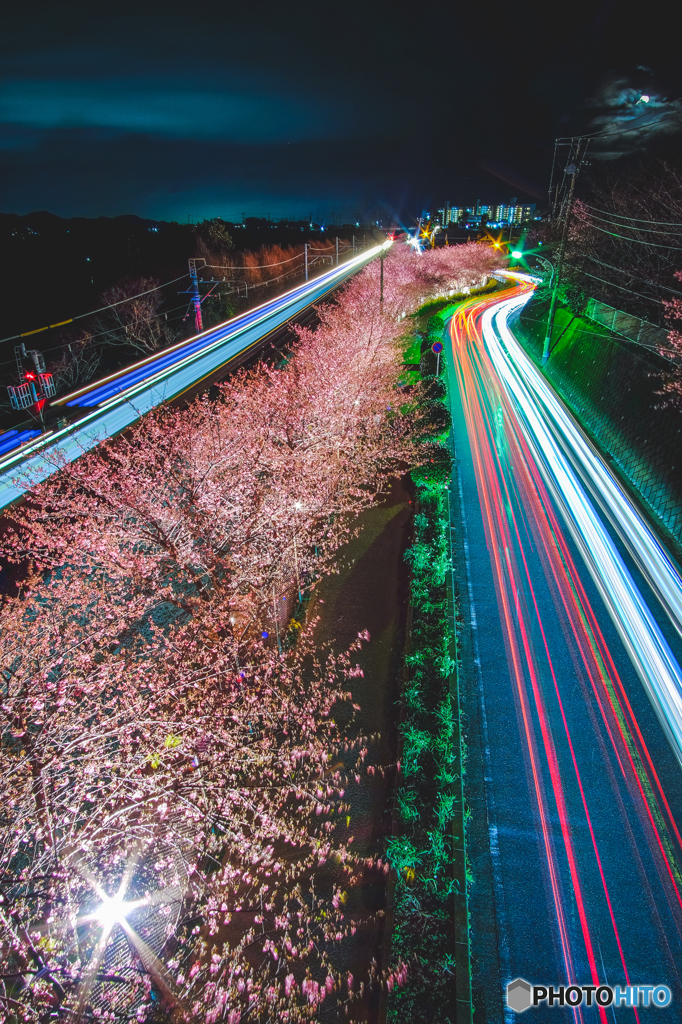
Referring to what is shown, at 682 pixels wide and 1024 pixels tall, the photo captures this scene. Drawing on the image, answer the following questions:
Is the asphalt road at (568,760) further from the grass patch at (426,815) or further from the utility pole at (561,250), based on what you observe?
the utility pole at (561,250)

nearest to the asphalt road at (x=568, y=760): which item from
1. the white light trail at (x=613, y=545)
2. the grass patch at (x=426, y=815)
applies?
the white light trail at (x=613, y=545)

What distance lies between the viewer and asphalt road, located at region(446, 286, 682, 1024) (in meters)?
6.85

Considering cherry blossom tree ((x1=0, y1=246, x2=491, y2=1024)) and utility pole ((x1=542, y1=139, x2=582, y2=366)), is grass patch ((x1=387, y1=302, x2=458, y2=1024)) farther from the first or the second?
utility pole ((x1=542, y1=139, x2=582, y2=366))

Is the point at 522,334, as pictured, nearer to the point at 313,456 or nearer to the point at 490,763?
the point at 313,456

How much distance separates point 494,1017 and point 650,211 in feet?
104

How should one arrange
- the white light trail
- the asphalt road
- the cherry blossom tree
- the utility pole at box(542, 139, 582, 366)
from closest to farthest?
1. the cherry blossom tree
2. the asphalt road
3. the white light trail
4. the utility pole at box(542, 139, 582, 366)

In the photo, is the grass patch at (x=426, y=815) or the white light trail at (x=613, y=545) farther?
the white light trail at (x=613, y=545)

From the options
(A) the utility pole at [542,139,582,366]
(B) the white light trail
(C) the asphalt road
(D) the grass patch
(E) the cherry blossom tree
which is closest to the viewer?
(D) the grass patch

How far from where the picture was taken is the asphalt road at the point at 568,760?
685cm

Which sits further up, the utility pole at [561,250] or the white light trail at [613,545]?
the utility pole at [561,250]

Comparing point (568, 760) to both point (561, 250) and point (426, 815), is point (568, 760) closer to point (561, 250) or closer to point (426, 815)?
point (426, 815)

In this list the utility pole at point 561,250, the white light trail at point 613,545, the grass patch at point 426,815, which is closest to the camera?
the grass patch at point 426,815

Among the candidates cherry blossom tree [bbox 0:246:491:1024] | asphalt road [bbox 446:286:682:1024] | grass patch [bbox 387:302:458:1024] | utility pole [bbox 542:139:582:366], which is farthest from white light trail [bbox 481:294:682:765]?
cherry blossom tree [bbox 0:246:491:1024]

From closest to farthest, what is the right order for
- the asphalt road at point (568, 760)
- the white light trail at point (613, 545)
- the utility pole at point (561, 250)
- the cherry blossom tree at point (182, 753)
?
the cherry blossom tree at point (182, 753) → the asphalt road at point (568, 760) → the white light trail at point (613, 545) → the utility pole at point (561, 250)
